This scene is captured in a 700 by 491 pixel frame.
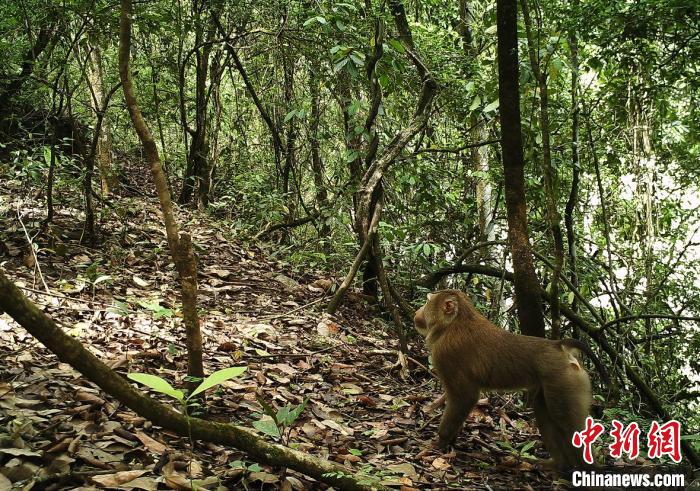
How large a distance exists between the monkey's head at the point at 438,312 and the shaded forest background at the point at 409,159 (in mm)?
530

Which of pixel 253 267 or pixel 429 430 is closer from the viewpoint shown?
pixel 429 430

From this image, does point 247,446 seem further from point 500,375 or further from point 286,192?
point 286,192

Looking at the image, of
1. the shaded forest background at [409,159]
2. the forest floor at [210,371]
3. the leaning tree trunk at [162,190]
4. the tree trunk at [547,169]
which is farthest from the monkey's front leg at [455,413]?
the leaning tree trunk at [162,190]

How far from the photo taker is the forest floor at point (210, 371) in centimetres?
299

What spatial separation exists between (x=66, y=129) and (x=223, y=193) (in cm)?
296

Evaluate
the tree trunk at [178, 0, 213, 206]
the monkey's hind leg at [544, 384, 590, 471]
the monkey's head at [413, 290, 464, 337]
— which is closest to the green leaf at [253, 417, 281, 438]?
the monkey's head at [413, 290, 464, 337]

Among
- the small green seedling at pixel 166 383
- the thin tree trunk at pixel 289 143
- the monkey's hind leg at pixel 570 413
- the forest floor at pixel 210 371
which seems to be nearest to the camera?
the small green seedling at pixel 166 383

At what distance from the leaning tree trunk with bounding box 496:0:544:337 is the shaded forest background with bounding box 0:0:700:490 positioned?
0.10ft

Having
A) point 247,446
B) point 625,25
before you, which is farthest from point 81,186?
point 625,25

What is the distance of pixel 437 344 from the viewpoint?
15.2ft

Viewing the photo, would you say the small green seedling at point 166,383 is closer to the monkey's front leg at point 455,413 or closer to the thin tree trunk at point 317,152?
the monkey's front leg at point 455,413

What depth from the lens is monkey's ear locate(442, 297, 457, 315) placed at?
182 inches

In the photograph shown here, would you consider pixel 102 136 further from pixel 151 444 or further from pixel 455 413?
pixel 455 413

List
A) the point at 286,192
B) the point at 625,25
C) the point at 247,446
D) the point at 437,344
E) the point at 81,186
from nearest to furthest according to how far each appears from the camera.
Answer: the point at 247,446, the point at 437,344, the point at 625,25, the point at 81,186, the point at 286,192
